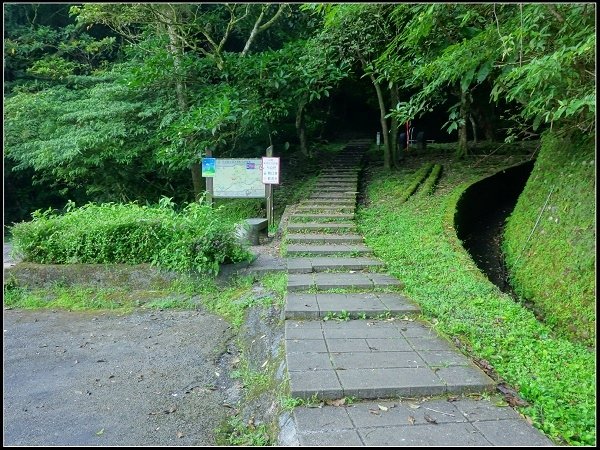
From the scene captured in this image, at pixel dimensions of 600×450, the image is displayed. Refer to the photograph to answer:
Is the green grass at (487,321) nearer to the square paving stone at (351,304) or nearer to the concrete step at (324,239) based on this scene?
the concrete step at (324,239)

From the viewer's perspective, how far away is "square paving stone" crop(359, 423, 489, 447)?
7.59 feet

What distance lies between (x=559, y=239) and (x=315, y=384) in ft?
13.1

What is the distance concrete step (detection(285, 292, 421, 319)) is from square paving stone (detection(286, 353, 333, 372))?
32.6 inches

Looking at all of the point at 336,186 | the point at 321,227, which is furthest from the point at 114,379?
the point at 336,186

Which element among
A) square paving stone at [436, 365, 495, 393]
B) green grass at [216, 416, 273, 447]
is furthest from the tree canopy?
green grass at [216, 416, 273, 447]

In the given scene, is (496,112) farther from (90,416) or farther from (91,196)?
(90,416)

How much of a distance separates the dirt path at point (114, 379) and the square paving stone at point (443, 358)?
148 cm

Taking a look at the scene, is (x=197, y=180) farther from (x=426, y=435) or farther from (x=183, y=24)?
(x=426, y=435)

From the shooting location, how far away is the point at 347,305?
4.34m

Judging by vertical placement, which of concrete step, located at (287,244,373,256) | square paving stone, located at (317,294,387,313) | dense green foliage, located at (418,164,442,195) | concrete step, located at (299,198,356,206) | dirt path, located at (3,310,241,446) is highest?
dense green foliage, located at (418,164,442,195)

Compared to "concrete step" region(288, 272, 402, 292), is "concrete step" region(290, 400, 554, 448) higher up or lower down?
lower down

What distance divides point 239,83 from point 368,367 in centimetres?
745

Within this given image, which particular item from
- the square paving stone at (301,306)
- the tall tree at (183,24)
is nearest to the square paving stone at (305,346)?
the square paving stone at (301,306)

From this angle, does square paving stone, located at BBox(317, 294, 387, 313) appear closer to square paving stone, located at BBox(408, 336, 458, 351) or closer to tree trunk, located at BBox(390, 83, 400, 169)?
square paving stone, located at BBox(408, 336, 458, 351)
